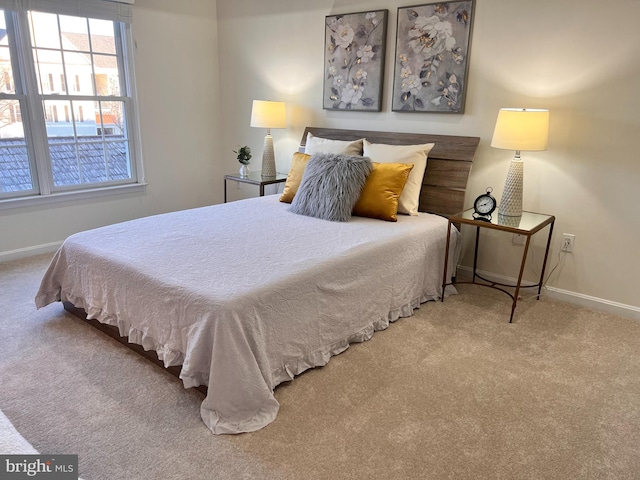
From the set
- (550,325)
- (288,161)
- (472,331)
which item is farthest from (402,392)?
(288,161)

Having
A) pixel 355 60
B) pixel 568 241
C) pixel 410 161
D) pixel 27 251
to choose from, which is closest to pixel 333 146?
pixel 410 161

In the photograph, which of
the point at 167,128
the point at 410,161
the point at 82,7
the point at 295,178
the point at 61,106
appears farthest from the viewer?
the point at 167,128

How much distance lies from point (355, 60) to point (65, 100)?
2.49m

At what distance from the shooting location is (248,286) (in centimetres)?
195

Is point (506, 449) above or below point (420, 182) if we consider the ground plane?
below

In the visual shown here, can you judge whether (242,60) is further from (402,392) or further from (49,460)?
(49,460)

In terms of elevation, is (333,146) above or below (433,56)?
below

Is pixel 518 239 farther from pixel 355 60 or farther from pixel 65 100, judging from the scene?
pixel 65 100

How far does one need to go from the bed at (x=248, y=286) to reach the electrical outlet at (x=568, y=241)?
726 mm

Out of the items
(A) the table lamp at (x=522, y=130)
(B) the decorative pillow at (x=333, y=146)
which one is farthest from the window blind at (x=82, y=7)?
(A) the table lamp at (x=522, y=130)

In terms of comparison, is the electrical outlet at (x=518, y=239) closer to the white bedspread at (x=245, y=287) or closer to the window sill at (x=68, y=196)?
the white bedspread at (x=245, y=287)

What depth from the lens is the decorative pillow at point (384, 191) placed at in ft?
9.77

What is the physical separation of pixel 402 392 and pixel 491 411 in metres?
0.40

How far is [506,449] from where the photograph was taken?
5.82ft
